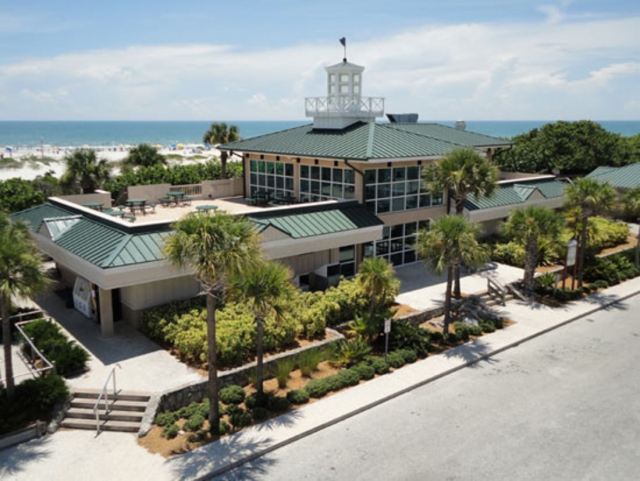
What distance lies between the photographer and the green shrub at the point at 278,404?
14.4 metres

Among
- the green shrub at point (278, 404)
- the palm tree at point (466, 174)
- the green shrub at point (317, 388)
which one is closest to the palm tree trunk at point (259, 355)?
the green shrub at point (278, 404)

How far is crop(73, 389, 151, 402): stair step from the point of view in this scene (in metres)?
14.2

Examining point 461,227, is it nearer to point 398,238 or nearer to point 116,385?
point 398,238

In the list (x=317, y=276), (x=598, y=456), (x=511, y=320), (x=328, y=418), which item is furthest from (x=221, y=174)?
(x=598, y=456)

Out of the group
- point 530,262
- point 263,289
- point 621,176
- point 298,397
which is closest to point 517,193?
point 530,262

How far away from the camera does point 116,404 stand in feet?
46.2

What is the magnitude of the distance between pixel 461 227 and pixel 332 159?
8459mm

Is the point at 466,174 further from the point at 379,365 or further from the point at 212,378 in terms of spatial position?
the point at 212,378

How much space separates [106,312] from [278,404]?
24.0 ft

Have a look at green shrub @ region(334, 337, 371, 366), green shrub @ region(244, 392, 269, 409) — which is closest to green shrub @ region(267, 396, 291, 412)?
green shrub @ region(244, 392, 269, 409)

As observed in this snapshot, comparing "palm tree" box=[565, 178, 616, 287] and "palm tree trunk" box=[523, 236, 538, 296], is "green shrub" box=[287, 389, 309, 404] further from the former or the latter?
"palm tree" box=[565, 178, 616, 287]

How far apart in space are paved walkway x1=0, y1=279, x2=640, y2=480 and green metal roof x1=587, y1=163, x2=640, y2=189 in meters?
28.0

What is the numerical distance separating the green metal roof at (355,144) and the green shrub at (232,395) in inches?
481

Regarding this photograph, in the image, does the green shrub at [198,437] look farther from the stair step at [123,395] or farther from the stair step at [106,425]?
the stair step at [123,395]
